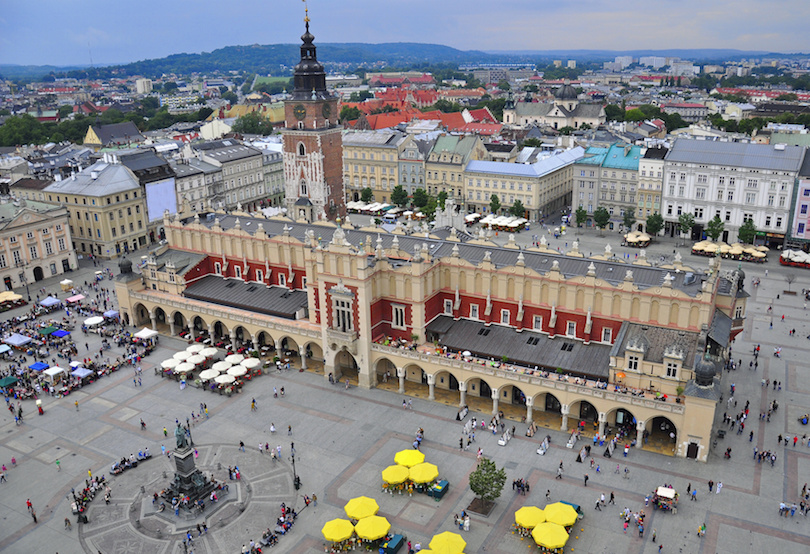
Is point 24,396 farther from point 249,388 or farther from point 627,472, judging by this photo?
point 627,472

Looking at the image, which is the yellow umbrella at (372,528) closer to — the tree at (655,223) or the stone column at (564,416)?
the stone column at (564,416)

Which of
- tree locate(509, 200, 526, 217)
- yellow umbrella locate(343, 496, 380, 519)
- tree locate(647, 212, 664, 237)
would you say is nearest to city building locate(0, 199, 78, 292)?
yellow umbrella locate(343, 496, 380, 519)

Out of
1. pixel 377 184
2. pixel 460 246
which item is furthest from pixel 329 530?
pixel 377 184

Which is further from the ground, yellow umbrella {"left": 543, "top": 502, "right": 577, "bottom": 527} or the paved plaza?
yellow umbrella {"left": 543, "top": 502, "right": 577, "bottom": 527}

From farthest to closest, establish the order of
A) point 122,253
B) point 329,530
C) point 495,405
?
point 122,253 < point 495,405 < point 329,530

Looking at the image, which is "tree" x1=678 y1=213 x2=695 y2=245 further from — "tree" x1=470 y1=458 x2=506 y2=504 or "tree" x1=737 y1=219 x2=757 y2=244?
"tree" x1=470 y1=458 x2=506 y2=504

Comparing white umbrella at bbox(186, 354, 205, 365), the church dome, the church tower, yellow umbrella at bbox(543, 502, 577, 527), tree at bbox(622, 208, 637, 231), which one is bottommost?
yellow umbrella at bbox(543, 502, 577, 527)

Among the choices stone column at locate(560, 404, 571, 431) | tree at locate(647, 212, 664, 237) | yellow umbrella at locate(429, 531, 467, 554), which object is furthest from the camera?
tree at locate(647, 212, 664, 237)
